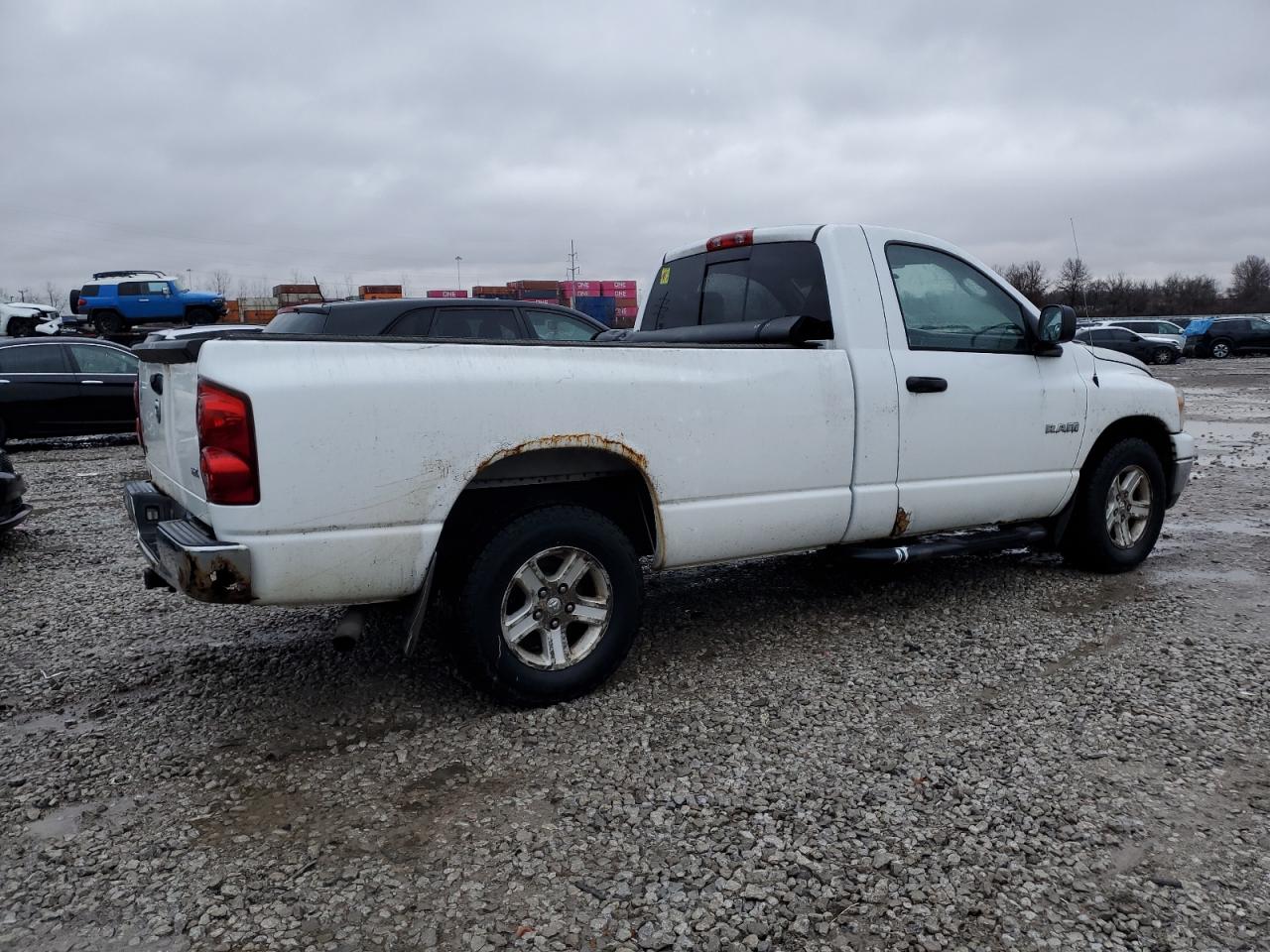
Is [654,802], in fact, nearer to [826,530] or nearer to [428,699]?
[428,699]

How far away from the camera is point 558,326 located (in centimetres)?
898

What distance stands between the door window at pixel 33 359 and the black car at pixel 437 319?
583 centimetres

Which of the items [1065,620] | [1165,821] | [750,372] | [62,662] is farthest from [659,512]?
[62,662]

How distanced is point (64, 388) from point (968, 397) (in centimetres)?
1231

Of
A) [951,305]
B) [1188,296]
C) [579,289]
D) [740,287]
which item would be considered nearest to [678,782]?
[740,287]

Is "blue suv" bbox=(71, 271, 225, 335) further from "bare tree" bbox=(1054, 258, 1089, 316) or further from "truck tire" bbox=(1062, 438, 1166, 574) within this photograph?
"truck tire" bbox=(1062, 438, 1166, 574)

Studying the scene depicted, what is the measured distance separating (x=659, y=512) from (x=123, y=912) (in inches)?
89.2

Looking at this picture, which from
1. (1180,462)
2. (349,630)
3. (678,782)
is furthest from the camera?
(1180,462)

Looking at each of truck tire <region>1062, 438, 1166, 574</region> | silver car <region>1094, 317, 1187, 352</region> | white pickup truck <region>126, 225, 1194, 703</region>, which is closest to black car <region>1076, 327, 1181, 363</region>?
silver car <region>1094, 317, 1187, 352</region>

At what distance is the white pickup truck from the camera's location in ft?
10.3

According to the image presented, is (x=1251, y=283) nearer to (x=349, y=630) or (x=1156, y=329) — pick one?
(x=1156, y=329)

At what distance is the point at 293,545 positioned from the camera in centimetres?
313

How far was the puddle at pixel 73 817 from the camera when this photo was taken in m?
2.91

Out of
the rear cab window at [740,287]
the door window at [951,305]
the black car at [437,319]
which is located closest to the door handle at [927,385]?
the door window at [951,305]
